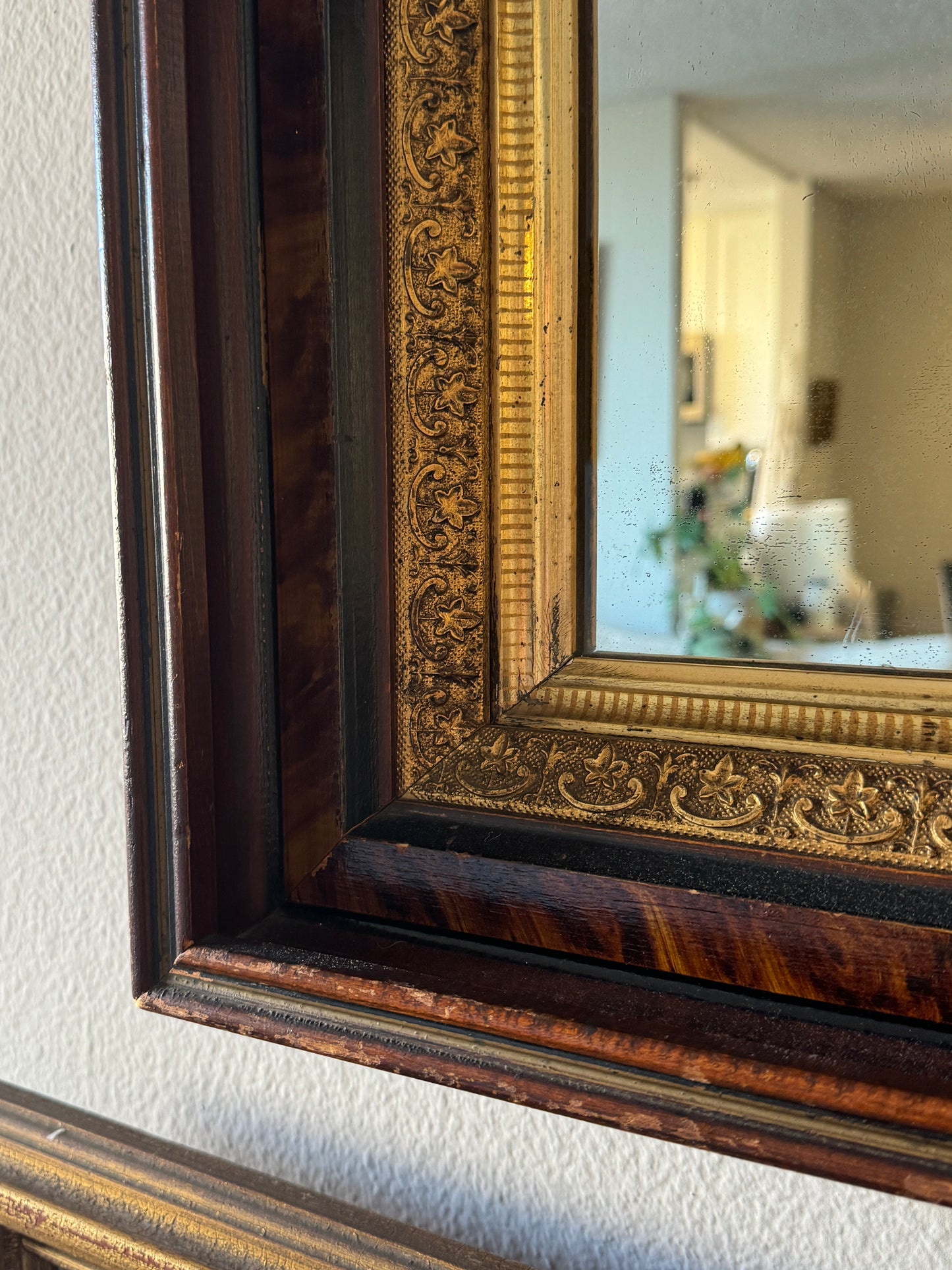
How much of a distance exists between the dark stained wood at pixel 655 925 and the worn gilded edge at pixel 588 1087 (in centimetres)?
4

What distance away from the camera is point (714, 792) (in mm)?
323

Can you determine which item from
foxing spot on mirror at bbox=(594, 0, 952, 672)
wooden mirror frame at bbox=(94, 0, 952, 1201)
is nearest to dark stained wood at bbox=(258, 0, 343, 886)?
wooden mirror frame at bbox=(94, 0, 952, 1201)

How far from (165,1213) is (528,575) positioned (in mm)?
288

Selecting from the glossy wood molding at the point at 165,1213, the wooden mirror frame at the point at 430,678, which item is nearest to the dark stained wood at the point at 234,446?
the wooden mirror frame at the point at 430,678

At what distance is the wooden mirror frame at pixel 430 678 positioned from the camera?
31 cm

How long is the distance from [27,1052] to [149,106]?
16.8 inches

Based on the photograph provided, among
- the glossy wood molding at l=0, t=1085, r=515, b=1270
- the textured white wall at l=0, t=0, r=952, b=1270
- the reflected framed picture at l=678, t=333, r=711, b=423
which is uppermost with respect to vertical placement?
the reflected framed picture at l=678, t=333, r=711, b=423

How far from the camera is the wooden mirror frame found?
306mm

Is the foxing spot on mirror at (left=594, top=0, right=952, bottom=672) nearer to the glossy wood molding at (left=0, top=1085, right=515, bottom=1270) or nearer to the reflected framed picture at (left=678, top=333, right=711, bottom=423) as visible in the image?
the reflected framed picture at (left=678, top=333, right=711, bottom=423)

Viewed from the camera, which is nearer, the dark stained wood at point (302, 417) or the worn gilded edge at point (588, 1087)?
the worn gilded edge at point (588, 1087)

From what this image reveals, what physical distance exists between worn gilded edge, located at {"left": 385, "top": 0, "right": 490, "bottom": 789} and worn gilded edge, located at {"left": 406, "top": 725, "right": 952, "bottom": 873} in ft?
0.08

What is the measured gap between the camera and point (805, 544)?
1.01 ft

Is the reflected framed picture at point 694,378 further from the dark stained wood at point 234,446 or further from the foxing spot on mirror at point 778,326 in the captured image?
the dark stained wood at point 234,446

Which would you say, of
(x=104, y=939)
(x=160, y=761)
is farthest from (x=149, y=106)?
(x=104, y=939)
